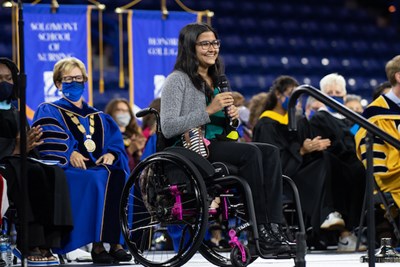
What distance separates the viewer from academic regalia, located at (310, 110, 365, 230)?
8078 millimetres

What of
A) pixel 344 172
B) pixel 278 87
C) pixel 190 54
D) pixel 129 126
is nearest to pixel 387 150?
pixel 344 172

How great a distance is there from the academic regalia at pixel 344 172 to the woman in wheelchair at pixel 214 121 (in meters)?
2.71

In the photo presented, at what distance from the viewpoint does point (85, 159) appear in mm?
6535

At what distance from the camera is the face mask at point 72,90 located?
6.57 metres

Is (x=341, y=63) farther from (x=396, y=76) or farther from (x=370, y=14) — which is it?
(x=396, y=76)

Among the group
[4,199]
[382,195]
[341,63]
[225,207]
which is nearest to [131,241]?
[225,207]

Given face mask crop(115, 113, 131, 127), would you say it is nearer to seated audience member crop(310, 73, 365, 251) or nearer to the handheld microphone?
seated audience member crop(310, 73, 365, 251)

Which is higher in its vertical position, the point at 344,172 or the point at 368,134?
the point at 368,134

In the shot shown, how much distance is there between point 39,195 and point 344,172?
2940 mm

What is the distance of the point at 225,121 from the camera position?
217 inches

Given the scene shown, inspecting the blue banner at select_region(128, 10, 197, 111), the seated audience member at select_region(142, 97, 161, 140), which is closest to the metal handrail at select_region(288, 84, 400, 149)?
the seated audience member at select_region(142, 97, 161, 140)

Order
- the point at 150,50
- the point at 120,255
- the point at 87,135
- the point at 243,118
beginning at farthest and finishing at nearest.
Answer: the point at 150,50 < the point at 243,118 < the point at 87,135 < the point at 120,255

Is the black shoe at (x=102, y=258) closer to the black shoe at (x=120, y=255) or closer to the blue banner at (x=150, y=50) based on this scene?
the black shoe at (x=120, y=255)

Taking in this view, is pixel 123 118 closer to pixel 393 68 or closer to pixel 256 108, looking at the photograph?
pixel 256 108
